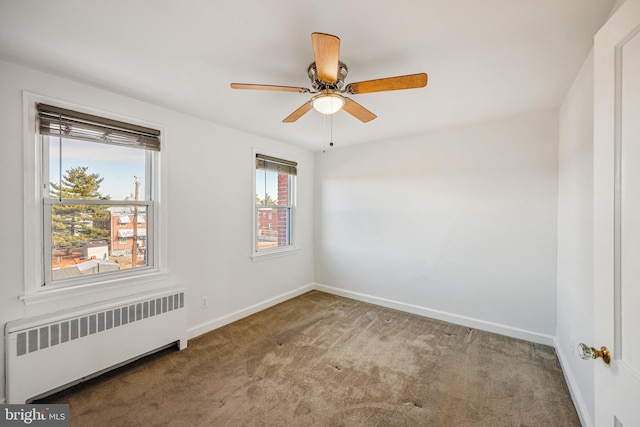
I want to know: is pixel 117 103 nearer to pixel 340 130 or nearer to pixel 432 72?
pixel 340 130

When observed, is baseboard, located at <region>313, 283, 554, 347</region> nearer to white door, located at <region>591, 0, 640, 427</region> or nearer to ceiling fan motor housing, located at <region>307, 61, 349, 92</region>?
white door, located at <region>591, 0, 640, 427</region>

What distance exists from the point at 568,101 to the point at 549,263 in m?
1.56

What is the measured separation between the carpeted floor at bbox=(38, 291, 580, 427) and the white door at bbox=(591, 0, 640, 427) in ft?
3.89

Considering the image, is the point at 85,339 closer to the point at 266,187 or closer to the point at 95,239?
the point at 95,239

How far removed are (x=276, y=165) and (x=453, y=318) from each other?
314 cm

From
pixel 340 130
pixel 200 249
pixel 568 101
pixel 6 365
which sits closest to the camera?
pixel 6 365

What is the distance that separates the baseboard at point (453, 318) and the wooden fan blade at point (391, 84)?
284 centimetres

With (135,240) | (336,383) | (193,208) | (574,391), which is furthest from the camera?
(193,208)

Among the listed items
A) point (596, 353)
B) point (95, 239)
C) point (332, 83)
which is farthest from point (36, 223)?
point (596, 353)

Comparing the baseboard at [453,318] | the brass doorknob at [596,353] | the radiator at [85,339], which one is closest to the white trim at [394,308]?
the baseboard at [453,318]

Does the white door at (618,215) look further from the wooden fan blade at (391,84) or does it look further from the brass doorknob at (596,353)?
the wooden fan blade at (391,84)

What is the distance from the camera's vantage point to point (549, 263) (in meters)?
2.64

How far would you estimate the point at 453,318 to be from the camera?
3.20 meters

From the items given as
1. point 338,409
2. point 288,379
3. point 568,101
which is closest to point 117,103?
point 288,379
